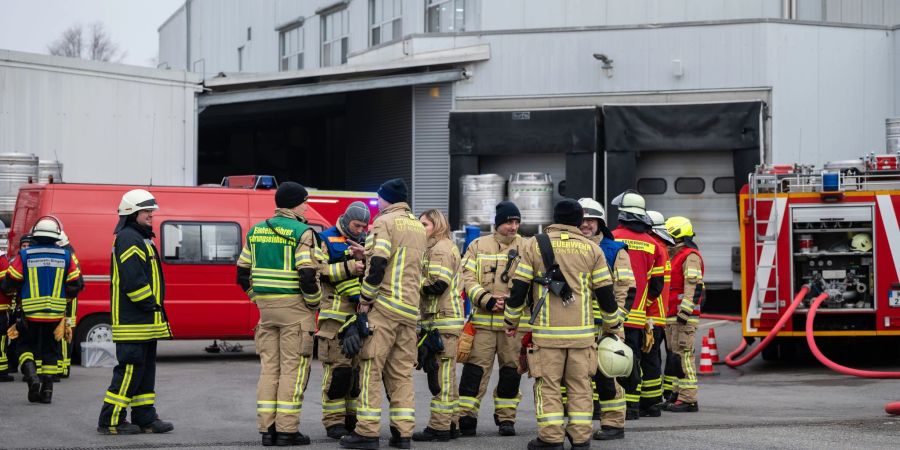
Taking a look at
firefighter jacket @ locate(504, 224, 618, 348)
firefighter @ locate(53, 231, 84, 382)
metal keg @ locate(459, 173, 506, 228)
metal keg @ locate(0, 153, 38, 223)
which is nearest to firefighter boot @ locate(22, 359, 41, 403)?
firefighter @ locate(53, 231, 84, 382)

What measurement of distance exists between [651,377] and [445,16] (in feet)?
58.0

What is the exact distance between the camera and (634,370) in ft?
35.1

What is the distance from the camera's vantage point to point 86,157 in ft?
67.1

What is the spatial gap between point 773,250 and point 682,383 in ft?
14.1

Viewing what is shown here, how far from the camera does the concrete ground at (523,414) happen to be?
31.1 ft

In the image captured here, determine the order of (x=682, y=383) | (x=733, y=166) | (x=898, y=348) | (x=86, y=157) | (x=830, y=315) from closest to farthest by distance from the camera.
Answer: (x=682, y=383)
(x=830, y=315)
(x=898, y=348)
(x=86, y=157)
(x=733, y=166)

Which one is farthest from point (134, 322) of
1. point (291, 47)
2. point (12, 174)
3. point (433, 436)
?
point (291, 47)

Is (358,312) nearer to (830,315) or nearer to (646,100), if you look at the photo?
(830,315)

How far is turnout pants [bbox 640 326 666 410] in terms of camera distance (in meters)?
11.1

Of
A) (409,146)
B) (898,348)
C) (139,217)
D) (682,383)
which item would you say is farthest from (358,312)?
(409,146)

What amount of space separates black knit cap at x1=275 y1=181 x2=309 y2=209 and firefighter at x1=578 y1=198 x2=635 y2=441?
2.14 m

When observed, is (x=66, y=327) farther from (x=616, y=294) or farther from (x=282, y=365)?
(x=616, y=294)

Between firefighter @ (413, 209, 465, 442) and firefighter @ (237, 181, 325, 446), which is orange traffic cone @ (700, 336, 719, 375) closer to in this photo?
firefighter @ (413, 209, 465, 442)

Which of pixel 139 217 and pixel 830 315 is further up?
pixel 139 217
